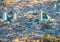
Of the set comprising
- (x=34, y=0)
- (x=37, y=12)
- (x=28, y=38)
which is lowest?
(x=28, y=38)

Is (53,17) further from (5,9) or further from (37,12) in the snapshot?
(5,9)

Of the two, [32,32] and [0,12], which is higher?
[0,12]

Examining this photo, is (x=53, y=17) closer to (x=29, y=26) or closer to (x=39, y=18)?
(x=39, y=18)

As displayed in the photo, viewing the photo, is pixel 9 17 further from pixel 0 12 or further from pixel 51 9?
pixel 51 9

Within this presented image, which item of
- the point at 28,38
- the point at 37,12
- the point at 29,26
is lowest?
the point at 28,38

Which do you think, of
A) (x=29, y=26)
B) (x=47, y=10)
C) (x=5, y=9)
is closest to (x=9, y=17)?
(x=5, y=9)

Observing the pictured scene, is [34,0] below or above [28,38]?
above

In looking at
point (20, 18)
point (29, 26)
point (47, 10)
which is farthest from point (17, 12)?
point (47, 10)

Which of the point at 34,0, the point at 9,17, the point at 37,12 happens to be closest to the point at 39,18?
the point at 37,12
